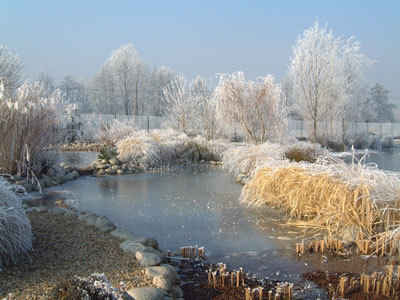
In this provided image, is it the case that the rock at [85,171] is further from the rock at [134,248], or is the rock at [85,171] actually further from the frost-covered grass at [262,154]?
the rock at [134,248]

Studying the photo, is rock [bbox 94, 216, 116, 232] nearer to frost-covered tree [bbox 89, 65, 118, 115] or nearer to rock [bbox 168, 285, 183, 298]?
rock [bbox 168, 285, 183, 298]

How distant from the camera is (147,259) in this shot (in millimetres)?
3727

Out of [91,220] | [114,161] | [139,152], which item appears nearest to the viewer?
[91,220]

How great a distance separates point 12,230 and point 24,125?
4.94 metres

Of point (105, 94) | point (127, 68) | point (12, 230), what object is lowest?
point (12, 230)

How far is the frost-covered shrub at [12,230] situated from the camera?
11.6ft

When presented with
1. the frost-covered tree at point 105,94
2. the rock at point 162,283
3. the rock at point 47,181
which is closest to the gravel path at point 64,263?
the rock at point 162,283

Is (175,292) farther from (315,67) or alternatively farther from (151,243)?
(315,67)

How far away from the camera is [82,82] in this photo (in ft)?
144

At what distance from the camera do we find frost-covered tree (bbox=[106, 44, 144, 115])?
1426 inches

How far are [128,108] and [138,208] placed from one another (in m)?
31.7

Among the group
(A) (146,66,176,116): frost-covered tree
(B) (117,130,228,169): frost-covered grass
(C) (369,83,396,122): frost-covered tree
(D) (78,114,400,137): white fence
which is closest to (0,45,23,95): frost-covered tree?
(D) (78,114,400,137): white fence

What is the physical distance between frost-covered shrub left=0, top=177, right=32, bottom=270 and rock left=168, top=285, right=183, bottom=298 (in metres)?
1.45

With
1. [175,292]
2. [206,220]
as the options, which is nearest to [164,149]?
[206,220]
